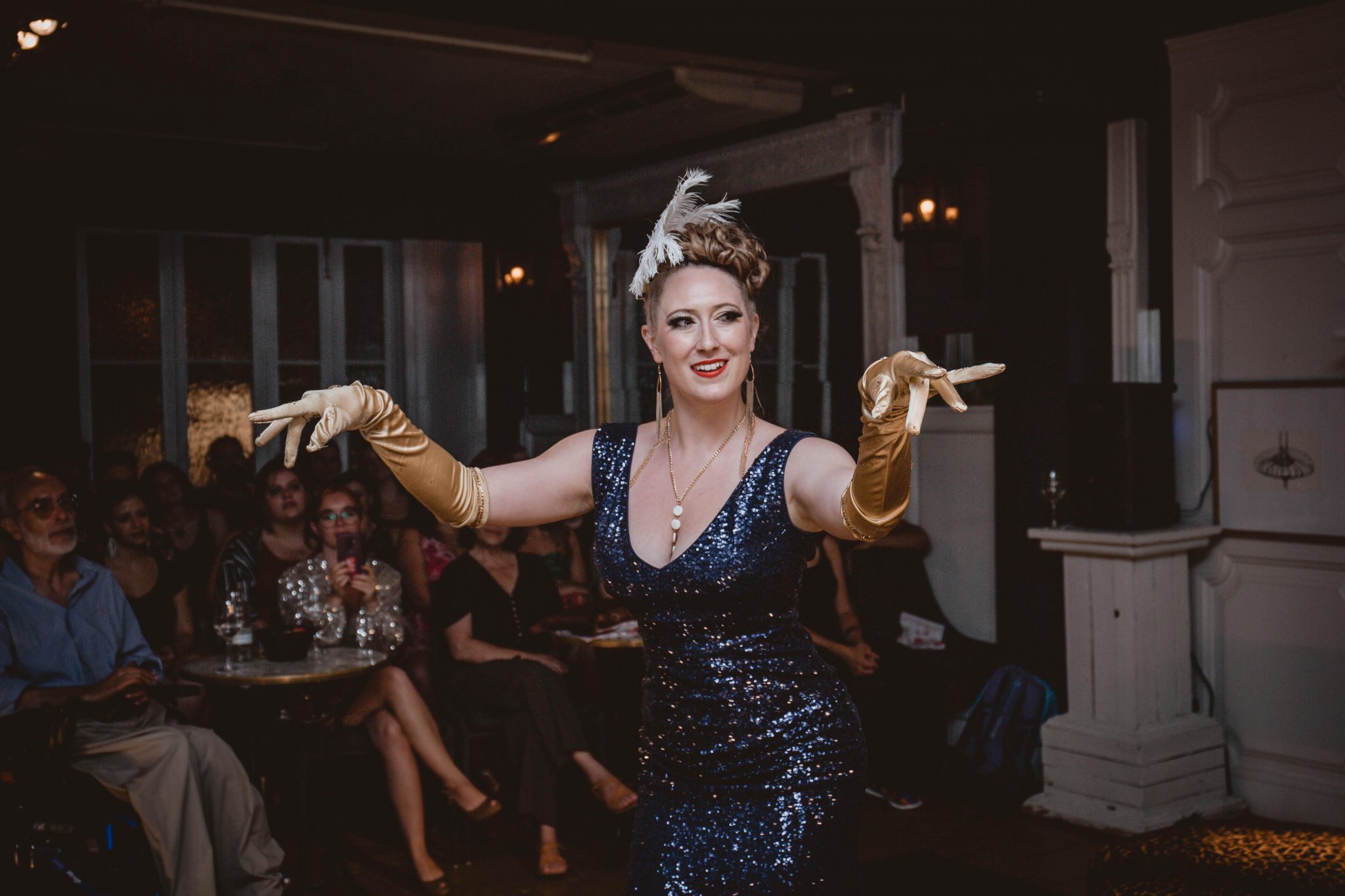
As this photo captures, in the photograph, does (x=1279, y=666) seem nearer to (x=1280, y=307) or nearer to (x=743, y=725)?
(x=1280, y=307)

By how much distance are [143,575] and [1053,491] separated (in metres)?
3.35

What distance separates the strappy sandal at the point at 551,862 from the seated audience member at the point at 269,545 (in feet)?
4.01

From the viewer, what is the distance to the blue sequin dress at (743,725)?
1.82m

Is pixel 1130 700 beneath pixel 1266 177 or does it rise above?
beneath

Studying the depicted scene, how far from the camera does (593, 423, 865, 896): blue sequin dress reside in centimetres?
182

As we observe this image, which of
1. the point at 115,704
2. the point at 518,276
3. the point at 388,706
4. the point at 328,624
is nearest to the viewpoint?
the point at 115,704

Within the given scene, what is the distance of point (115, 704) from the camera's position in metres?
3.48

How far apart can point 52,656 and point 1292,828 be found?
3.36 meters

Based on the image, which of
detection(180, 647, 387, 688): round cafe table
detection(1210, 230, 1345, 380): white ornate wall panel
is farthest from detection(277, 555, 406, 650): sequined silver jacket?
detection(1210, 230, 1345, 380): white ornate wall panel

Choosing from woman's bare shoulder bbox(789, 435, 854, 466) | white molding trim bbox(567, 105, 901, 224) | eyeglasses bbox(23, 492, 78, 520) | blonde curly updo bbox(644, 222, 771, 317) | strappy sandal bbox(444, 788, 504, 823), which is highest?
white molding trim bbox(567, 105, 901, 224)

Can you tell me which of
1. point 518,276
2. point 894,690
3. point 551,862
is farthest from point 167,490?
point 894,690

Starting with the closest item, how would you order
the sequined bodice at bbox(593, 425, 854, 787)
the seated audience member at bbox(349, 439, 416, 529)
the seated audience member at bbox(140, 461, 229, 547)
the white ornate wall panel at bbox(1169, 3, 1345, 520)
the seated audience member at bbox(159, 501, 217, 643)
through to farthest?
the sequined bodice at bbox(593, 425, 854, 787), the white ornate wall panel at bbox(1169, 3, 1345, 520), the seated audience member at bbox(159, 501, 217, 643), the seated audience member at bbox(140, 461, 229, 547), the seated audience member at bbox(349, 439, 416, 529)

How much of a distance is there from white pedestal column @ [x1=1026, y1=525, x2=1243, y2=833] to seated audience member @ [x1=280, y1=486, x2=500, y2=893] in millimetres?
2108

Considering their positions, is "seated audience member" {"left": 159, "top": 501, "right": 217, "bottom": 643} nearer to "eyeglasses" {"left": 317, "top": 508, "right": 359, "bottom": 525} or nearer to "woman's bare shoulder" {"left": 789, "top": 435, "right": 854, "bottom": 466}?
"eyeglasses" {"left": 317, "top": 508, "right": 359, "bottom": 525}
